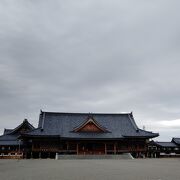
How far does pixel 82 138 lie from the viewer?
5519 cm

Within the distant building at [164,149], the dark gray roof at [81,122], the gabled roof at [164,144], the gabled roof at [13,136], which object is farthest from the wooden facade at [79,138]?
the gabled roof at [164,144]

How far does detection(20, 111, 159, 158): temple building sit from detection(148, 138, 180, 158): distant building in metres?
3.42

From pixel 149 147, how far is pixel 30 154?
25.2 m

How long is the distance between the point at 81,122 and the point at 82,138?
25.1ft

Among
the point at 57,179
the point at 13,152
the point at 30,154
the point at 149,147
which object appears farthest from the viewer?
the point at 149,147

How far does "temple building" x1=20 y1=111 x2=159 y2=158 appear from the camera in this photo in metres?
54.4

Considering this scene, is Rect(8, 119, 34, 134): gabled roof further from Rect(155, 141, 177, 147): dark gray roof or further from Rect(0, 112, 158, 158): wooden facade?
Rect(155, 141, 177, 147): dark gray roof

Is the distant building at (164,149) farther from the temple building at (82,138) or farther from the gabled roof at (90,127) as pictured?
the gabled roof at (90,127)

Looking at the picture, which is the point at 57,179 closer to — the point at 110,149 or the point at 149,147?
the point at 110,149

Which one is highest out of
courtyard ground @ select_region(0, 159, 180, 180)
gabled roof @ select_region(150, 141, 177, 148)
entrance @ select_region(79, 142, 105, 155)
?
gabled roof @ select_region(150, 141, 177, 148)

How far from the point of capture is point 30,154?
178ft

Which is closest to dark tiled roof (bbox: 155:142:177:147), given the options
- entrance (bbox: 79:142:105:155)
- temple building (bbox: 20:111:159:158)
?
temple building (bbox: 20:111:159:158)

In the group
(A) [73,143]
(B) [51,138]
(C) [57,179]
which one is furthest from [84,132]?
(C) [57,179]

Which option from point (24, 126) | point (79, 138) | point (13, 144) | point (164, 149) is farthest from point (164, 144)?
point (13, 144)
